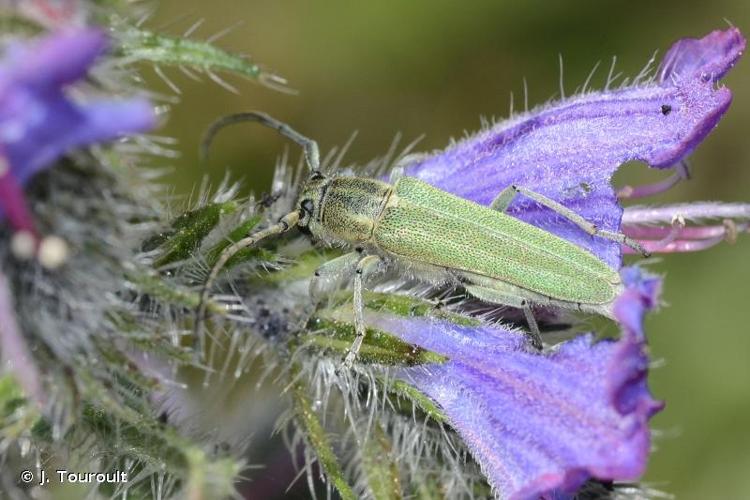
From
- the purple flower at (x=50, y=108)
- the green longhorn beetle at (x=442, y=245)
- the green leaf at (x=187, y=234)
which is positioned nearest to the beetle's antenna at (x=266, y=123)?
the green longhorn beetle at (x=442, y=245)

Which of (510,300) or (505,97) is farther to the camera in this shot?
(505,97)

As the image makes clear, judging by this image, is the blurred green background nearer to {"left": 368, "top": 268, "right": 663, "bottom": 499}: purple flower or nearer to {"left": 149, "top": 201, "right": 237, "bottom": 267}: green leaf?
{"left": 149, "top": 201, "right": 237, "bottom": 267}: green leaf

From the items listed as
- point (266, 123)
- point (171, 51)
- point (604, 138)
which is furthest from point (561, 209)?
point (171, 51)

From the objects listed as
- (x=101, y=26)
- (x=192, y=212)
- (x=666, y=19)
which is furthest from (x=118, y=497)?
(x=666, y=19)

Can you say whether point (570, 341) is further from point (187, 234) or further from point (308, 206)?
point (187, 234)

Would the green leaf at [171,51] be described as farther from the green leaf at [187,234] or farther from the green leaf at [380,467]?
the green leaf at [380,467]

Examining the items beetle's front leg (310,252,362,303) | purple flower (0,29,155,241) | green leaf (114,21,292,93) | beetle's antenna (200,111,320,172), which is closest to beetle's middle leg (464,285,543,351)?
beetle's front leg (310,252,362,303)
